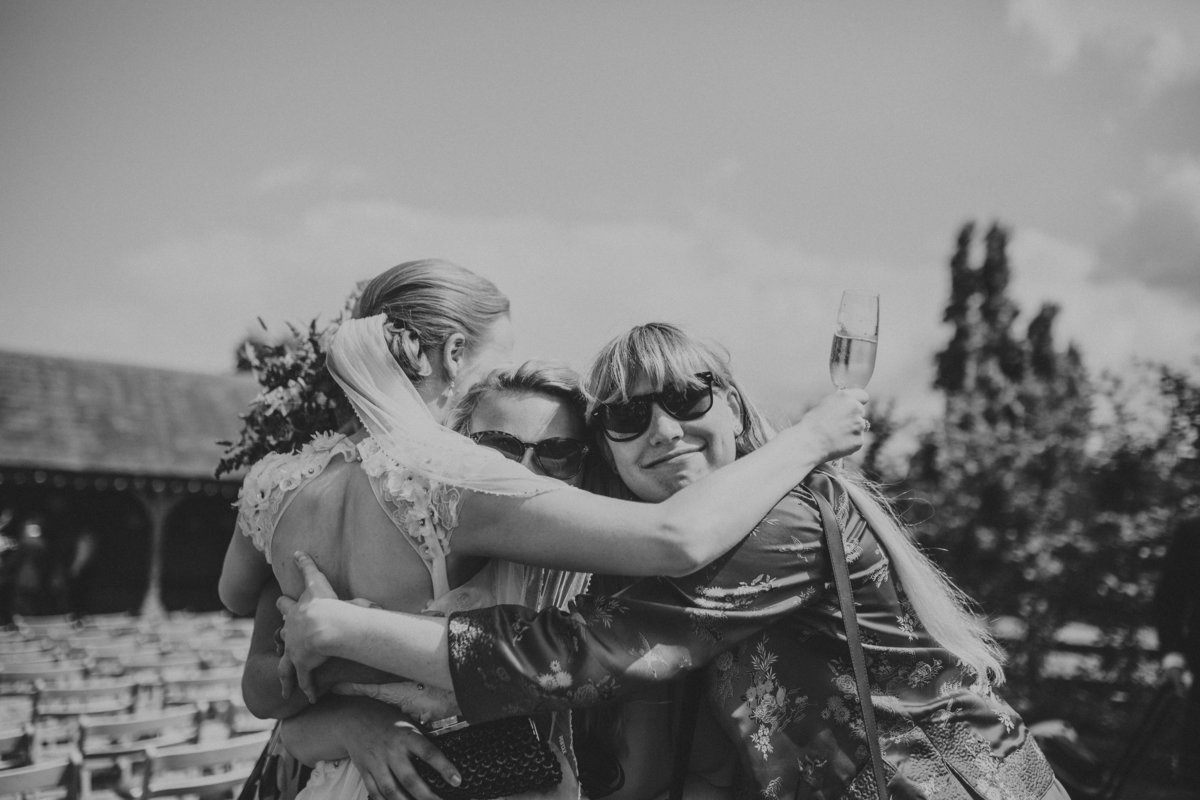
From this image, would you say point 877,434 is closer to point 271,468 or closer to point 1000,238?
point 271,468

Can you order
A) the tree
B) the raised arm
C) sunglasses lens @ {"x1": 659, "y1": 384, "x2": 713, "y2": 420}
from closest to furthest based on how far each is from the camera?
the raised arm → sunglasses lens @ {"x1": 659, "y1": 384, "x2": 713, "y2": 420} → the tree

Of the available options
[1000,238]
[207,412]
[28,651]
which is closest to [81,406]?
[207,412]

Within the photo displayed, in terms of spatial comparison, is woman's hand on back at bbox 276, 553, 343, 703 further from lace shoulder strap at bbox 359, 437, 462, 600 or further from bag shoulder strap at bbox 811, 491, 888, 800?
bag shoulder strap at bbox 811, 491, 888, 800

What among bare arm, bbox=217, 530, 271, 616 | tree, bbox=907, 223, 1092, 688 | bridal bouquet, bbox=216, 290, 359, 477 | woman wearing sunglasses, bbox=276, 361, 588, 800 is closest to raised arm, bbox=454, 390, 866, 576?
woman wearing sunglasses, bbox=276, 361, 588, 800

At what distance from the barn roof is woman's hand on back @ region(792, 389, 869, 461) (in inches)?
792

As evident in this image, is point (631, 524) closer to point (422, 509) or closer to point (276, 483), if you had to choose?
point (422, 509)

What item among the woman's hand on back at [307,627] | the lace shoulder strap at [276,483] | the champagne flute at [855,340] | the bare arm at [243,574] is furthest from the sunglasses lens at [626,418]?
the bare arm at [243,574]

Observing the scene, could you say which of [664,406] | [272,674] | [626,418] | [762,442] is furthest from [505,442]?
[272,674]

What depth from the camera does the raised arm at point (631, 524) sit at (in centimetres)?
165

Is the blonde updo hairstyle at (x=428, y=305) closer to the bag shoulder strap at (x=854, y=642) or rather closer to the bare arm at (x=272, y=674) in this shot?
the bare arm at (x=272, y=674)

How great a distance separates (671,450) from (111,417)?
878 inches

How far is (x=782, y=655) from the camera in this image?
1.88 m

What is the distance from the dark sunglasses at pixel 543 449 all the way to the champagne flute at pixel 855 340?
769 mm

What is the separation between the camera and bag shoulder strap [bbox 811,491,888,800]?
1728mm
